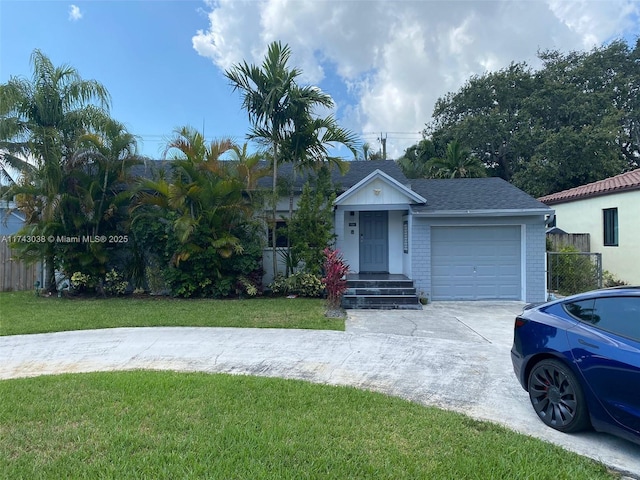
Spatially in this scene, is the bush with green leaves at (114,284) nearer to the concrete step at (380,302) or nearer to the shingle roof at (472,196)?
the concrete step at (380,302)

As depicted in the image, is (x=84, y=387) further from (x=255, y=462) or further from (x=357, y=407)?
(x=357, y=407)

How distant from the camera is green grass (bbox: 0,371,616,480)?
9.20 ft

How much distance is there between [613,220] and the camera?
43.4ft

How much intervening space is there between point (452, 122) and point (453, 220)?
20386 millimetres

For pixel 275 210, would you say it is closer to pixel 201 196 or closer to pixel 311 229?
pixel 311 229

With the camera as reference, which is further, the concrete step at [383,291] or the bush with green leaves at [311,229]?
the bush with green leaves at [311,229]

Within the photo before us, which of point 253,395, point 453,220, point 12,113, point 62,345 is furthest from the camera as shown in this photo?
point 453,220

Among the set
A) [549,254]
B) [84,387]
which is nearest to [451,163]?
[549,254]

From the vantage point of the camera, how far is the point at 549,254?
11.5 m

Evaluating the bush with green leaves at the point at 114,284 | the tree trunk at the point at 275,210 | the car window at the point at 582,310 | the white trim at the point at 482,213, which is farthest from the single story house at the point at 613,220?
the bush with green leaves at the point at 114,284

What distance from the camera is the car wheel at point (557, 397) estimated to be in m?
3.45

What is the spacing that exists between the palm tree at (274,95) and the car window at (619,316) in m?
8.70

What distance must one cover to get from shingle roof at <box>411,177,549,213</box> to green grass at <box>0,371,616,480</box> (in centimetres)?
797

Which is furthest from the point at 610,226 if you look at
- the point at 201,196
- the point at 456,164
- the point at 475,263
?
the point at 201,196
